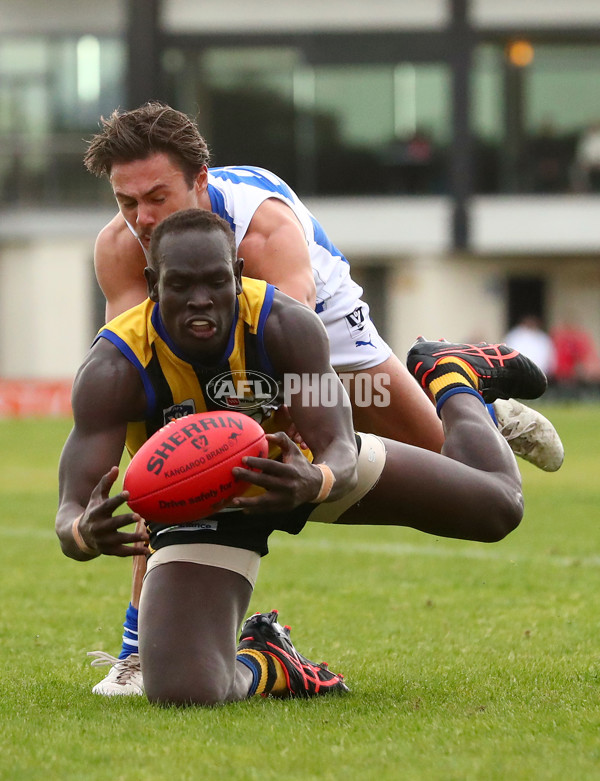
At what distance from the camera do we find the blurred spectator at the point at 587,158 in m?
31.8

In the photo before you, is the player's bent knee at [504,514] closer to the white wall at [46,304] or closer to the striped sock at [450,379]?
the striped sock at [450,379]

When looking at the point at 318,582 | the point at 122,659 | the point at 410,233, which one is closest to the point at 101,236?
the point at 122,659

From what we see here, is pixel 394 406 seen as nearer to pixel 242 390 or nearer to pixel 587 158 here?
pixel 242 390

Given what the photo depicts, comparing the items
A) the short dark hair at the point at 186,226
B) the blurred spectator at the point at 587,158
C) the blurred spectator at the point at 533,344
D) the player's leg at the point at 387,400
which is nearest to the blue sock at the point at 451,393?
the player's leg at the point at 387,400

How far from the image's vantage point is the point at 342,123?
31406 millimetres

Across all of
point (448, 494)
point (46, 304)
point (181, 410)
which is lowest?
point (46, 304)

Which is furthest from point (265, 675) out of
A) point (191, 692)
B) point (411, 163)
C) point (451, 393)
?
point (411, 163)

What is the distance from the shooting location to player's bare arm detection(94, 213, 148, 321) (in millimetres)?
5578

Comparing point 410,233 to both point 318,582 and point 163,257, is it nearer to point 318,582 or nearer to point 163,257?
point 318,582

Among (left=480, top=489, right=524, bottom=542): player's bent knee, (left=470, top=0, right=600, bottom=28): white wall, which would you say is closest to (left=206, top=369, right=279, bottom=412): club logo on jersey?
(left=480, top=489, right=524, bottom=542): player's bent knee

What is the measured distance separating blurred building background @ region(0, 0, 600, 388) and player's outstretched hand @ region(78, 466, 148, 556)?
27024mm

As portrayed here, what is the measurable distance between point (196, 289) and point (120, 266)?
1.33m

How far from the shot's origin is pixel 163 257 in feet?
14.4

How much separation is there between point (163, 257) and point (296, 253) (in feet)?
3.26
